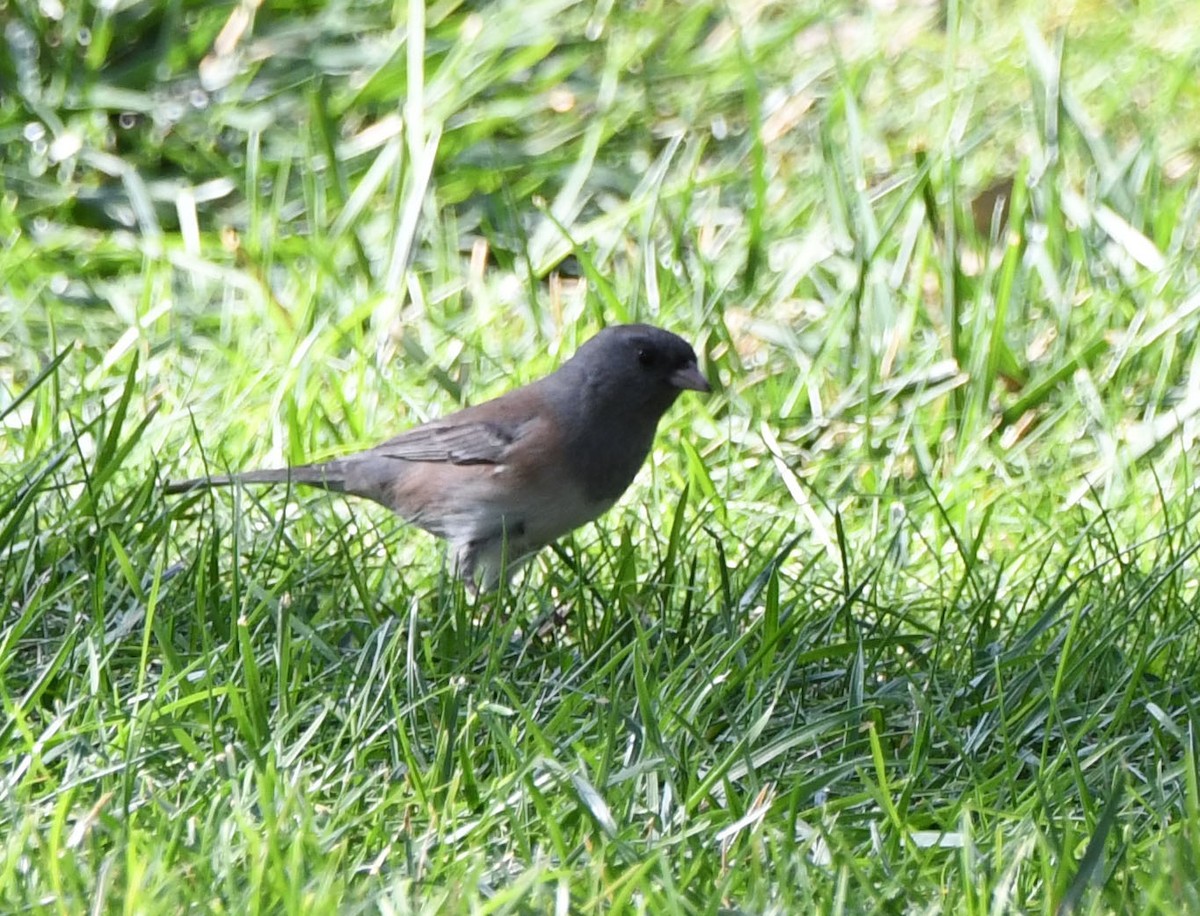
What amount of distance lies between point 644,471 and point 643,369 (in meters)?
0.44

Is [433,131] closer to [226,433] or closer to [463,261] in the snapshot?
[463,261]

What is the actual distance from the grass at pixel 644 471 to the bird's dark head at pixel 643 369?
0.18 meters

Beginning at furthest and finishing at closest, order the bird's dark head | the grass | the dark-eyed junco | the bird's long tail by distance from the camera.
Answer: the bird's dark head → the dark-eyed junco → the bird's long tail → the grass

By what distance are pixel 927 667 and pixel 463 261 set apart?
2693 mm

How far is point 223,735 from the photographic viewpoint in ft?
8.75

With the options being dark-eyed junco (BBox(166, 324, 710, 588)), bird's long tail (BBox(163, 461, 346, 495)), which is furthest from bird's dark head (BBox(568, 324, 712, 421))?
bird's long tail (BBox(163, 461, 346, 495))

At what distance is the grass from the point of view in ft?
8.00

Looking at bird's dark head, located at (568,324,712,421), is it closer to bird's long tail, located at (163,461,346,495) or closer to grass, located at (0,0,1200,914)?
grass, located at (0,0,1200,914)

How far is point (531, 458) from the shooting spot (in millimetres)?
3854

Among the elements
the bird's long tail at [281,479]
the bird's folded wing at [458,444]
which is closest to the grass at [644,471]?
the bird's long tail at [281,479]

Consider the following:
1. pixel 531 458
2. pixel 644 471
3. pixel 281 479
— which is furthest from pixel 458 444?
pixel 644 471

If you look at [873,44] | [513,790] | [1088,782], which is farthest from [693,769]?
[873,44]

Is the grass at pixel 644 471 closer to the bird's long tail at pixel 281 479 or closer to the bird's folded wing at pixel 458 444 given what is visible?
the bird's long tail at pixel 281 479

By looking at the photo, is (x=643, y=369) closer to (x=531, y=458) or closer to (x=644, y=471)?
(x=531, y=458)
